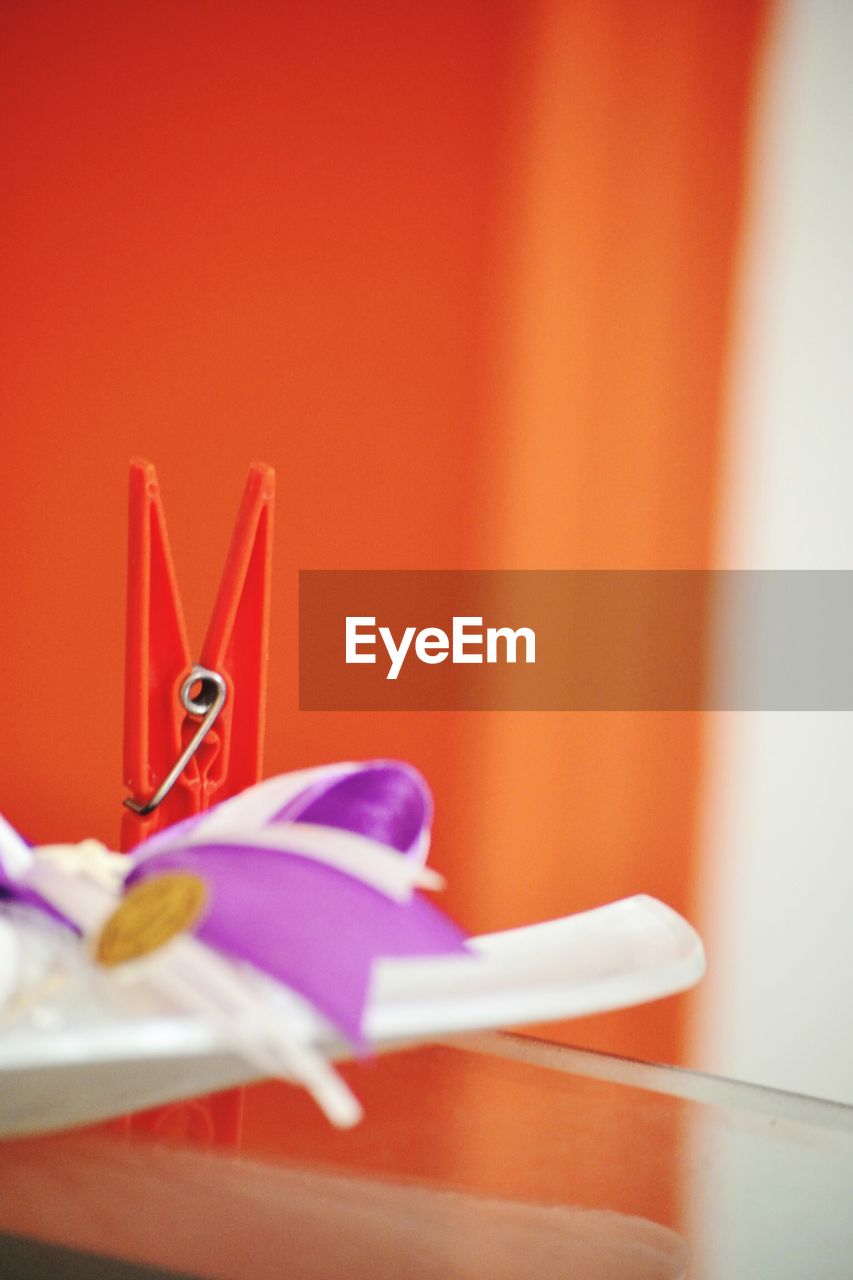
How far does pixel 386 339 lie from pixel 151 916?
742 millimetres

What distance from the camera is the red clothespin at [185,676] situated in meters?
0.41

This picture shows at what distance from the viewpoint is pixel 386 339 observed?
938 mm

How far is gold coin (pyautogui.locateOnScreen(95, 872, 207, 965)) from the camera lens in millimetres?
Answer: 244

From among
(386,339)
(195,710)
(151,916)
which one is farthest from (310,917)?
(386,339)

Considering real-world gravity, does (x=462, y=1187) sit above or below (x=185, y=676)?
below

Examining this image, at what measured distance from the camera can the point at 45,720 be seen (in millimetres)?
1023

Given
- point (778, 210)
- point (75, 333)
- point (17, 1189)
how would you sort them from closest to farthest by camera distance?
point (17, 1189) < point (778, 210) < point (75, 333)

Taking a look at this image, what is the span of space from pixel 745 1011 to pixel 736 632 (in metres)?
0.26

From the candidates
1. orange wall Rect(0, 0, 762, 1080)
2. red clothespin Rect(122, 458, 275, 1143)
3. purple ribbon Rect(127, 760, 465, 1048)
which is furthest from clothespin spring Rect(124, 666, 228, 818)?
orange wall Rect(0, 0, 762, 1080)

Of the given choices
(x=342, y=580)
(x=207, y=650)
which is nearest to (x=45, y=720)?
(x=342, y=580)

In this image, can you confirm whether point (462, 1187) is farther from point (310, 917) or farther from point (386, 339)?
point (386, 339)

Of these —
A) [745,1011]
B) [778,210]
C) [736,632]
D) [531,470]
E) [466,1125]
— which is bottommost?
[745,1011]

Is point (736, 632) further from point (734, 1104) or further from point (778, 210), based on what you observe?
point (734, 1104)

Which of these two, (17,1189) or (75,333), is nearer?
(17,1189)
